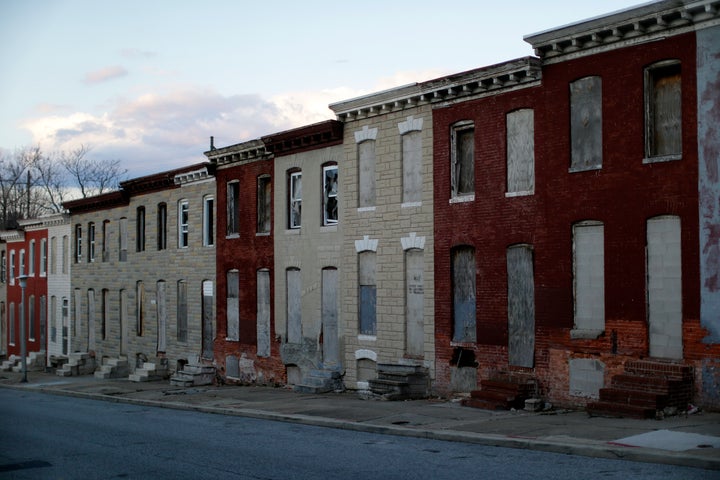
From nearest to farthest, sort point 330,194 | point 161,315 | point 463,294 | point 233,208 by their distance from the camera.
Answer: point 463,294 → point 330,194 → point 233,208 → point 161,315

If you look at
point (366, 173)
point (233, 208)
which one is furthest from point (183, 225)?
point (366, 173)

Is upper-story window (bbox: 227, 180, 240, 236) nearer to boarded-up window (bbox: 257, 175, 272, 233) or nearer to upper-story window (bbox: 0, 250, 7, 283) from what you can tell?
boarded-up window (bbox: 257, 175, 272, 233)

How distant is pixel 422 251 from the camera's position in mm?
24188

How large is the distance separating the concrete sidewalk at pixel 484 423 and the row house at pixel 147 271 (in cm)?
690

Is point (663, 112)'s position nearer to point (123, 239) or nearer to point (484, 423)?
point (484, 423)

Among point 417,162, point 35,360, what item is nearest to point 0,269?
point 35,360

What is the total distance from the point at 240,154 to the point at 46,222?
2309 centimetres

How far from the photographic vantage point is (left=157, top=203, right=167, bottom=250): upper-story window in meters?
38.5

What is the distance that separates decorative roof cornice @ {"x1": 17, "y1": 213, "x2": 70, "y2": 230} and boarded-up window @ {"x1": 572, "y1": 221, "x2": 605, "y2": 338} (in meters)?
35.5

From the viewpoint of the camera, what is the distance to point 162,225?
38.7 m

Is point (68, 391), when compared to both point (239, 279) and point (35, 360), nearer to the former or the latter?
point (239, 279)

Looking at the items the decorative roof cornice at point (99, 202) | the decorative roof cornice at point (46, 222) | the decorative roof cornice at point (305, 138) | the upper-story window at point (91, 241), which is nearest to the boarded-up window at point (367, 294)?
the decorative roof cornice at point (305, 138)

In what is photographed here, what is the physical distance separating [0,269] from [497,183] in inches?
1827

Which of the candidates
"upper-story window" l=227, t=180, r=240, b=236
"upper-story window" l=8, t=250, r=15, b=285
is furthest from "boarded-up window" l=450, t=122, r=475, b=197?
"upper-story window" l=8, t=250, r=15, b=285
